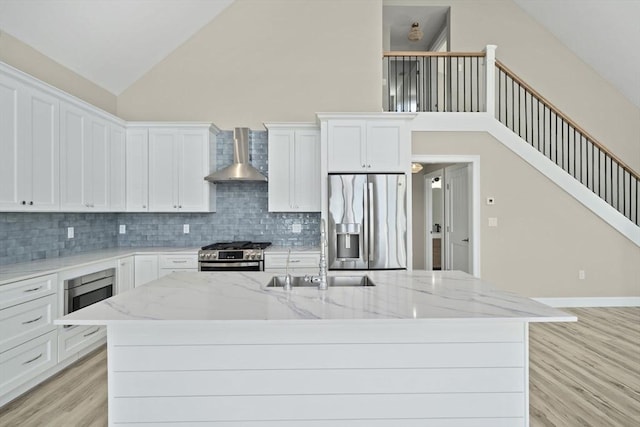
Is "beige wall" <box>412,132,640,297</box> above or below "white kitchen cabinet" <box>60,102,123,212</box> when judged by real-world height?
below

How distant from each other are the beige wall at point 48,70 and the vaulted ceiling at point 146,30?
0.06 meters

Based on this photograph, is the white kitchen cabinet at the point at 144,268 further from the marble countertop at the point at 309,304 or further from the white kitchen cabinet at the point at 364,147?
the white kitchen cabinet at the point at 364,147

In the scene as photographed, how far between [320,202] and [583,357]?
10.3 ft

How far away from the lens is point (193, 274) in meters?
2.64

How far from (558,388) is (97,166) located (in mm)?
4790

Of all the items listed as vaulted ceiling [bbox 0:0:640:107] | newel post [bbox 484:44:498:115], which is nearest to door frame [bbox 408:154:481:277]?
newel post [bbox 484:44:498:115]

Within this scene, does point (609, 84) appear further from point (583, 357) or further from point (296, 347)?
point (296, 347)

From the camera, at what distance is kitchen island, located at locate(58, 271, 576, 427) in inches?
69.5

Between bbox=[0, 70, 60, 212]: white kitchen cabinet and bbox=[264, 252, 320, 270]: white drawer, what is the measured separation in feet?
6.98

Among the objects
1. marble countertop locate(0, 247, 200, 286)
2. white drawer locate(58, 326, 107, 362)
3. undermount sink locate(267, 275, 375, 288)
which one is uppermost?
marble countertop locate(0, 247, 200, 286)

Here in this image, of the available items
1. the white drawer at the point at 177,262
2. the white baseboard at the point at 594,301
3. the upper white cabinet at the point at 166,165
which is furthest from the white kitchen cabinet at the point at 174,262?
the white baseboard at the point at 594,301

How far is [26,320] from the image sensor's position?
2.76 m

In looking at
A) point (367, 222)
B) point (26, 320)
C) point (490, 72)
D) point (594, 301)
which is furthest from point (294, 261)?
point (594, 301)

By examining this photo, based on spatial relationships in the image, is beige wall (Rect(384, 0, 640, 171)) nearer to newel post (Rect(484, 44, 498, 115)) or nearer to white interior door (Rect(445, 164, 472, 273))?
newel post (Rect(484, 44, 498, 115))
